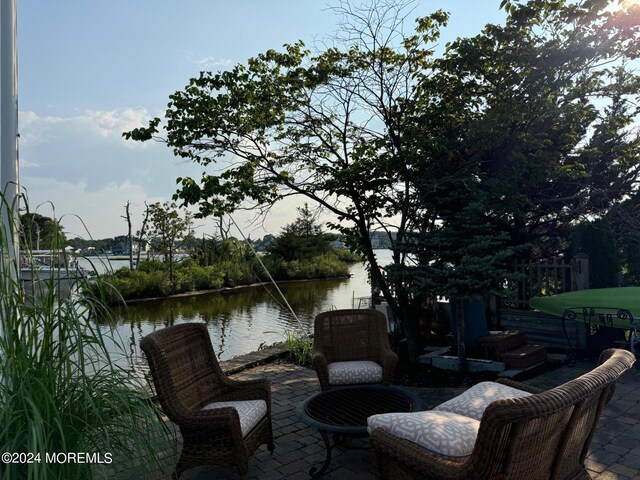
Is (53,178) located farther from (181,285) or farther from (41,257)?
(181,285)

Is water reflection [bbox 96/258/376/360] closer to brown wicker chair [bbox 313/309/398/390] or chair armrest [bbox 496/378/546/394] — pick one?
brown wicker chair [bbox 313/309/398/390]

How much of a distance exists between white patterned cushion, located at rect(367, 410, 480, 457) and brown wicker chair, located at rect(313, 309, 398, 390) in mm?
1708

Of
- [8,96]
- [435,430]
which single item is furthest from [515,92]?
[8,96]

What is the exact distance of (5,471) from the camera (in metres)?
1.40

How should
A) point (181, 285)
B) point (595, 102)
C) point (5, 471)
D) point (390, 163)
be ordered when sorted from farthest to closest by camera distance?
point (181, 285)
point (595, 102)
point (390, 163)
point (5, 471)

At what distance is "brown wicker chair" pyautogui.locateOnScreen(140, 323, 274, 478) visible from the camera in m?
2.38

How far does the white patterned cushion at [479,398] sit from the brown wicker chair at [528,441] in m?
0.42

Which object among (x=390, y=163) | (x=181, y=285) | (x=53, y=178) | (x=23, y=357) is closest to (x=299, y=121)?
(x=390, y=163)

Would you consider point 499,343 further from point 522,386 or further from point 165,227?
point 165,227

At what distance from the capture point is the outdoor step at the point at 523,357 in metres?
4.77

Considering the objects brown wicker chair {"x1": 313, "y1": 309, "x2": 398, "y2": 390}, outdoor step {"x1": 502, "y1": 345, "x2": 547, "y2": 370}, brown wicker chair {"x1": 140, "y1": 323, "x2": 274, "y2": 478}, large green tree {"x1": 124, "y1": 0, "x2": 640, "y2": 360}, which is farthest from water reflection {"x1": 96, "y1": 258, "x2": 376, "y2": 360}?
brown wicker chair {"x1": 140, "y1": 323, "x2": 274, "y2": 478}

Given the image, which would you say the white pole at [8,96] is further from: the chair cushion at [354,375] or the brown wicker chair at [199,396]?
the chair cushion at [354,375]

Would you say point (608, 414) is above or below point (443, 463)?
below

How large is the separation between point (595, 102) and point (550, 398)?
20.5 feet
